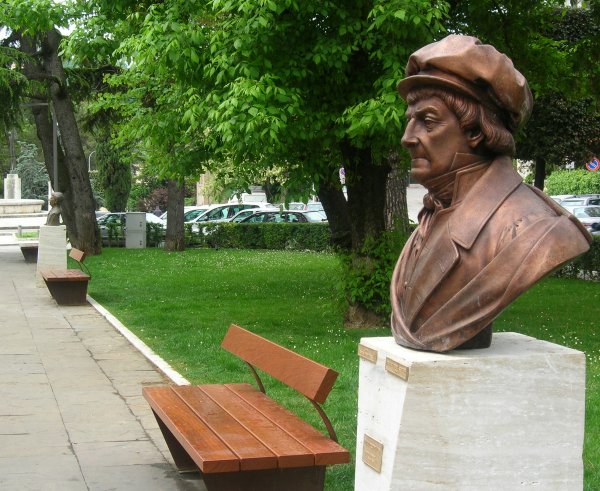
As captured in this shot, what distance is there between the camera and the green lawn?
7902 mm

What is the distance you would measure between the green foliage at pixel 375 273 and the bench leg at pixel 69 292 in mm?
5402

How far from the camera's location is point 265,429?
18.3 feet

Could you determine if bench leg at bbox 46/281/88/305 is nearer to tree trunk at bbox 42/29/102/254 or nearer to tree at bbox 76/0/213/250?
tree at bbox 76/0/213/250

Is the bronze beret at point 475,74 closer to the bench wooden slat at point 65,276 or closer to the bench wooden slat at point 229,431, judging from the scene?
the bench wooden slat at point 229,431

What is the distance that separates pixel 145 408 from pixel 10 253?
2204 cm

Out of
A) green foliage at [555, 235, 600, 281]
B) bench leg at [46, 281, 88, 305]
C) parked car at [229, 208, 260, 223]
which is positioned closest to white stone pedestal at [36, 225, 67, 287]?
bench leg at [46, 281, 88, 305]

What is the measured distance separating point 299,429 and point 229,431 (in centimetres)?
40

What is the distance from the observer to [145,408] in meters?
8.15

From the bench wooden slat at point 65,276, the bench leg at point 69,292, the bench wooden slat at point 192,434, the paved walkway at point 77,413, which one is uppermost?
the bench wooden slat at point 192,434

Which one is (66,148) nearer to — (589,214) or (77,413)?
(589,214)

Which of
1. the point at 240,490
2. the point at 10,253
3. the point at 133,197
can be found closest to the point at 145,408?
the point at 240,490

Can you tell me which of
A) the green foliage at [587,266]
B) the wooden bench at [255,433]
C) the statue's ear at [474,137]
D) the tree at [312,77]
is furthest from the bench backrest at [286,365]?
the green foliage at [587,266]

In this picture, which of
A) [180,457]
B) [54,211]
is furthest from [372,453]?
[54,211]

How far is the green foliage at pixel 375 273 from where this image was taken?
38.5 feet
